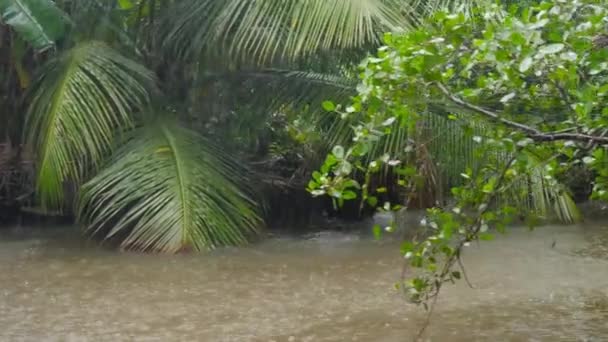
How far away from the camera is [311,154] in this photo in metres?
9.85

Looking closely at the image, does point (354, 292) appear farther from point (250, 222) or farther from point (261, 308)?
point (250, 222)

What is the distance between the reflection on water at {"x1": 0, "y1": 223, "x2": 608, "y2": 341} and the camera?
562 cm

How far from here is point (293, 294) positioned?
657cm

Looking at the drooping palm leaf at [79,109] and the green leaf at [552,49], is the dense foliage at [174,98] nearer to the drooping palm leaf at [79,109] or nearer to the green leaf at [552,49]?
the drooping palm leaf at [79,109]

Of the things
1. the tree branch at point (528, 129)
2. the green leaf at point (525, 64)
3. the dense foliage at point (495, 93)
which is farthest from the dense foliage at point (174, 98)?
the green leaf at point (525, 64)

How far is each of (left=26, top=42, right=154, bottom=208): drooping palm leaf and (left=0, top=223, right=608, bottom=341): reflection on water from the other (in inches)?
28.8

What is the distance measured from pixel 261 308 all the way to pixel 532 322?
5.28ft

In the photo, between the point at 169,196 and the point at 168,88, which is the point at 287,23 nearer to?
the point at 169,196

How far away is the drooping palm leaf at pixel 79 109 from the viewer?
7.99m

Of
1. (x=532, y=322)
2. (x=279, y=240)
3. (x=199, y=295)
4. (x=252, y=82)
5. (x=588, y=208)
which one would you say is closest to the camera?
(x=532, y=322)

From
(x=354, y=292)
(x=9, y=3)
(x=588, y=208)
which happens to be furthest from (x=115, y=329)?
(x=588, y=208)

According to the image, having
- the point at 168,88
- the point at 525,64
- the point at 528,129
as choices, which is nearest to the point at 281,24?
the point at 168,88

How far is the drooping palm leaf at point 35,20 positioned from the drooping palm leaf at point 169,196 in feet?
3.61

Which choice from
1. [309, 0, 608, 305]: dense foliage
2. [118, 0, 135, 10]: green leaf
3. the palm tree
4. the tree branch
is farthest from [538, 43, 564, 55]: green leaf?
[118, 0, 135, 10]: green leaf
